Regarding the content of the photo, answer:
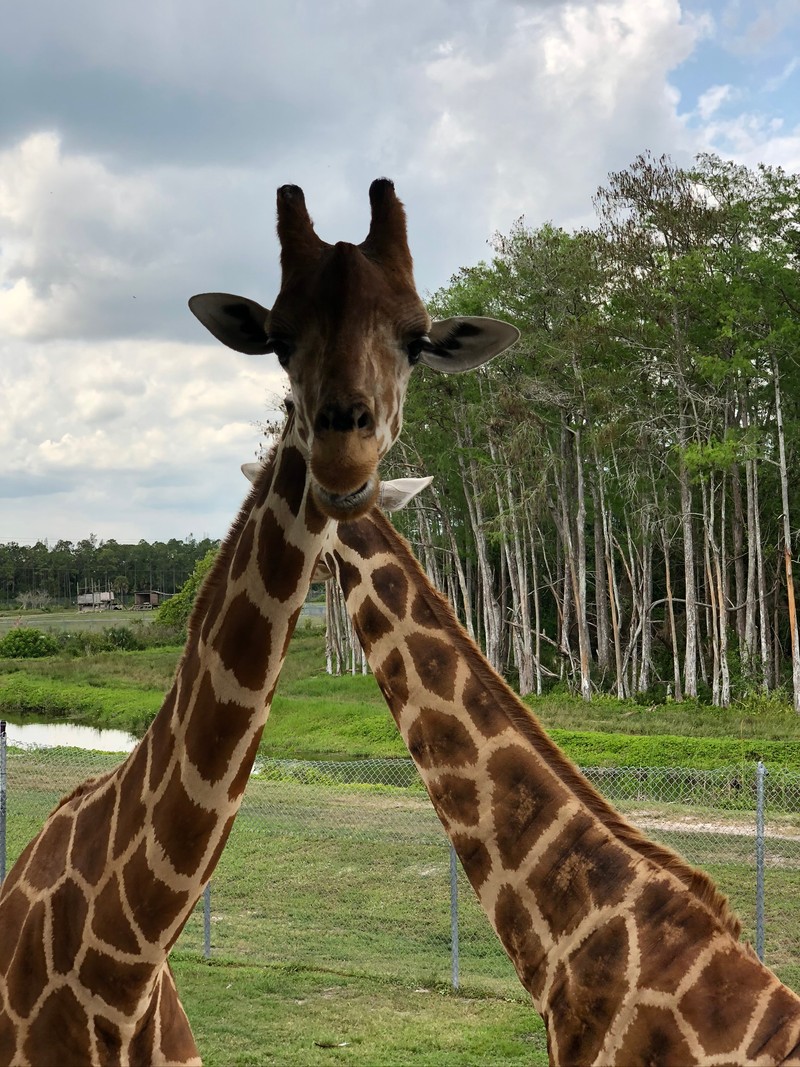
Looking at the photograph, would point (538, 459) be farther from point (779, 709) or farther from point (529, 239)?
point (779, 709)

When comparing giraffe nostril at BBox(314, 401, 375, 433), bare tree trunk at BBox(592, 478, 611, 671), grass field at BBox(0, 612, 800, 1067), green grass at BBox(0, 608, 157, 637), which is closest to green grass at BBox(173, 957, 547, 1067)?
grass field at BBox(0, 612, 800, 1067)

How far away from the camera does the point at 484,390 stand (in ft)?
108

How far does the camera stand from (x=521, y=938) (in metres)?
2.84

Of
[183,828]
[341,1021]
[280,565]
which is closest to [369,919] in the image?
[341,1021]

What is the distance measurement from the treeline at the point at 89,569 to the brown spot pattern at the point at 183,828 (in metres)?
98.2

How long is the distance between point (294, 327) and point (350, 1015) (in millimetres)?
6876

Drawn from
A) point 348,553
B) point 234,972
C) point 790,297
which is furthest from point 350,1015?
point 790,297

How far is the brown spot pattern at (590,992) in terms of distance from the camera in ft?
8.43

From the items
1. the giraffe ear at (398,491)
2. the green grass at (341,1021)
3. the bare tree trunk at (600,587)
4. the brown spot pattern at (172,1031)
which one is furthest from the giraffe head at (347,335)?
the bare tree trunk at (600,587)

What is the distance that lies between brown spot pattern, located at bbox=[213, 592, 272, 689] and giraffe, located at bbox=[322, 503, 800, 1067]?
59cm

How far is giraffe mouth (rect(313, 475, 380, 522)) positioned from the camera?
2230mm

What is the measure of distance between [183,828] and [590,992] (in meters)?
1.11

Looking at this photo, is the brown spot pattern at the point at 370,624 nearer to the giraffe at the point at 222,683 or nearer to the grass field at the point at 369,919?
the giraffe at the point at 222,683

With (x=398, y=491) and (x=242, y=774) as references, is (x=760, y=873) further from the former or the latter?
(x=242, y=774)
